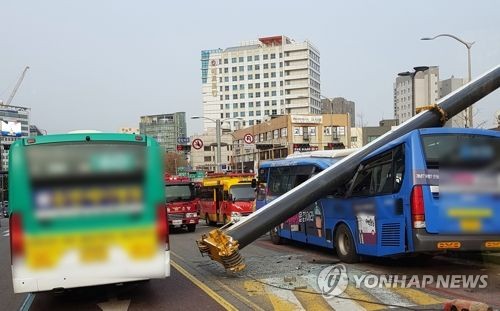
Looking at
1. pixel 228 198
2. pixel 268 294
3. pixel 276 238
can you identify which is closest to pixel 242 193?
pixel 228 198

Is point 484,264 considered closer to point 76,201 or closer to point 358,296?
point 358,296

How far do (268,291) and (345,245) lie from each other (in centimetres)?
337

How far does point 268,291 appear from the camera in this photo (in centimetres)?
884

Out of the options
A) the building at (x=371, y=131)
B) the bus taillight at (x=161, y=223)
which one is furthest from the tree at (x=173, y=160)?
the bus taillight at (x=161, y=223)

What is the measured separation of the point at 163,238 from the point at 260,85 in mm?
167679

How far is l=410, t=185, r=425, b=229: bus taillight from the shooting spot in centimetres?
889

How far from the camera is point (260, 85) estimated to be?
6841 inches

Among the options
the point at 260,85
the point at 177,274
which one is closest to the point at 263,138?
the point at 260,85

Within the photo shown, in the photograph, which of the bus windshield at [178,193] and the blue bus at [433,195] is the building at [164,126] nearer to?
the bus windshield at [178,193]

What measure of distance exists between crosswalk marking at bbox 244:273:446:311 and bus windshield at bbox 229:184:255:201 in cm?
1419

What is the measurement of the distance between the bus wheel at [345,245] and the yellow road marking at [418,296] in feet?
8.47

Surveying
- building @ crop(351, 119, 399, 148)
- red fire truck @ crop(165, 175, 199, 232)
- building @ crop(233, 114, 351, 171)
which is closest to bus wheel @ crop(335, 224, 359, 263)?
red fire truck @ crop(165, 175, 199, 232)

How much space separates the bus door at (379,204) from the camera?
951cm

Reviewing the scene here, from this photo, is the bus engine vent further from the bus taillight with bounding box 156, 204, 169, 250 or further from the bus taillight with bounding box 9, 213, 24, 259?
the bus taillight with bounding box 9, 213, 24, 259
